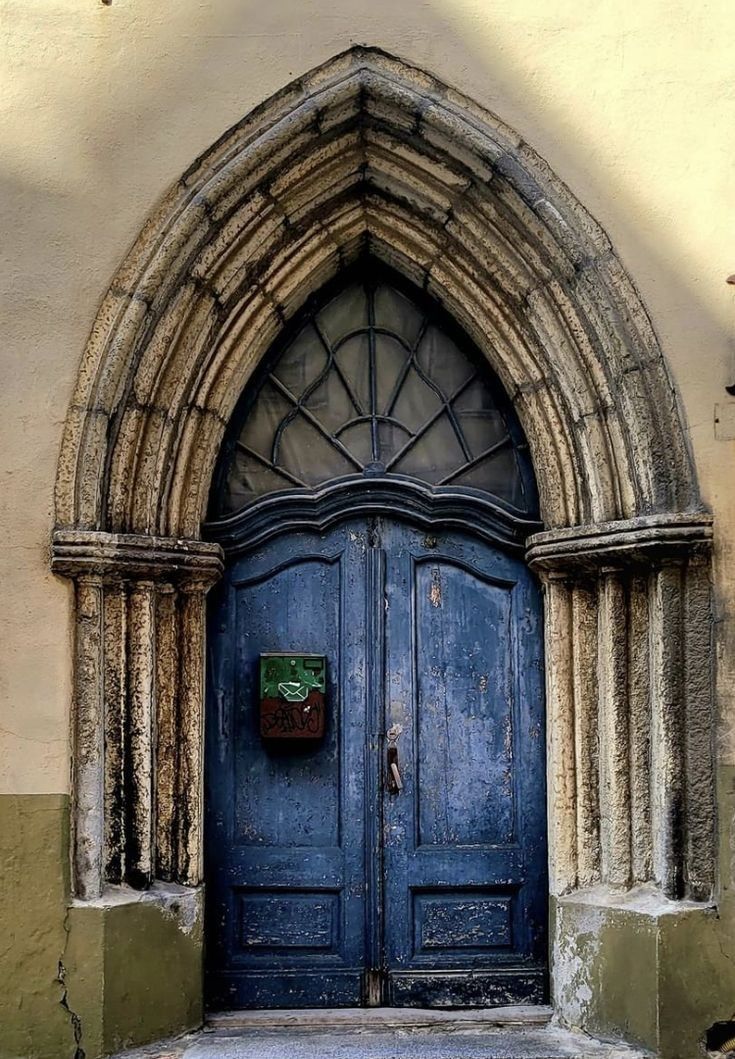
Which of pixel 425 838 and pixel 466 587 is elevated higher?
pixel 466 587

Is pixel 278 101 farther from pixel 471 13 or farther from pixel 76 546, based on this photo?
pixel 76 546

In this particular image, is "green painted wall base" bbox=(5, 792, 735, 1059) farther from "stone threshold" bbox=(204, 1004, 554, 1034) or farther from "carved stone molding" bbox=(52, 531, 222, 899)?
"stone threshold" bbox=(204, 1004, 554, 1034)

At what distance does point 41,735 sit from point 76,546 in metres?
0.69

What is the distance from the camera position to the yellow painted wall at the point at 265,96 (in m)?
4.86

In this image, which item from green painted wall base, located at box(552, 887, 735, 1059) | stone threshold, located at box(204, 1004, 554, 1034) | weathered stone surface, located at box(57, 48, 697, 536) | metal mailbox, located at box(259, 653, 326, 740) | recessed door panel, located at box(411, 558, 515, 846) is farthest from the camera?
recessed door panel, located at box(411, 558, 515, 846)

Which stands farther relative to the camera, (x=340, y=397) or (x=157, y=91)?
(x=340, y=397)

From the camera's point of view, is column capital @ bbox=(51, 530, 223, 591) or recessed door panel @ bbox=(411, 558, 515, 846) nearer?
column capital @ bbox=(51, 530, 223, 591)

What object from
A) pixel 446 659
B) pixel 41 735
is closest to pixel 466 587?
pixel 446 659

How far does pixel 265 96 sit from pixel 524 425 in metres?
1.61

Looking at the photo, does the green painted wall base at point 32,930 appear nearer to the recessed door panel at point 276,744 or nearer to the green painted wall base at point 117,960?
the green painted wall base at point 117,960

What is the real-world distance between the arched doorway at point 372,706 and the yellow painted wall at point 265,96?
2.61 ft

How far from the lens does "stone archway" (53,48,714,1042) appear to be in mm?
4797

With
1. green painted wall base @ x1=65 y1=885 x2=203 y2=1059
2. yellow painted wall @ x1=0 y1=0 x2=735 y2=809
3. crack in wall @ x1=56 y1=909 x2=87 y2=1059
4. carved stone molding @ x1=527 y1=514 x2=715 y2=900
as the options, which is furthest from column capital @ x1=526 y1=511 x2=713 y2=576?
crack in wall @ x1=56 y1=909 x2=87 y2=1059

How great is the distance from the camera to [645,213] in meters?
4.96
